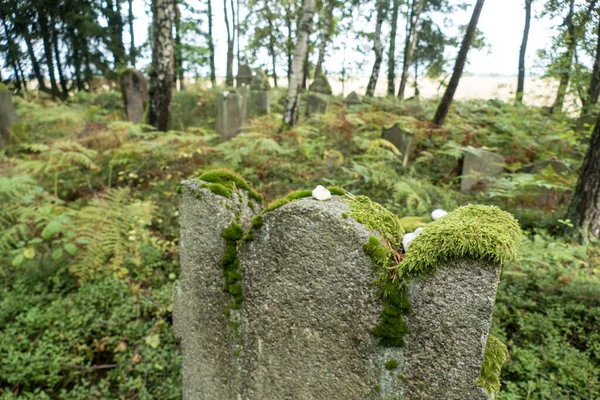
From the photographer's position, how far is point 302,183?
5324 mm

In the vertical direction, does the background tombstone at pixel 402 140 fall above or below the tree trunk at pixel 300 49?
below

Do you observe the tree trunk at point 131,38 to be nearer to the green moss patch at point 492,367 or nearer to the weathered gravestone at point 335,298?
the weathered gravestone at point 335,298

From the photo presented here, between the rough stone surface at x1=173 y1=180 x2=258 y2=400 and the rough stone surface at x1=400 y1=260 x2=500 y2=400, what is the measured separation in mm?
919

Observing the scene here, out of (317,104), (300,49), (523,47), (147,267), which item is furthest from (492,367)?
(523,47)

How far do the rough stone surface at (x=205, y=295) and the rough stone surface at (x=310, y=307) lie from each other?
171 mm

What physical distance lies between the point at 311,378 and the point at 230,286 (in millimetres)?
608

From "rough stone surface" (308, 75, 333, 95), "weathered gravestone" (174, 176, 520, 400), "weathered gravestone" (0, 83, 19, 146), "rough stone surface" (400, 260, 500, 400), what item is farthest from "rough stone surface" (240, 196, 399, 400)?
"rough stone surface" (308, 75, 333, 95)

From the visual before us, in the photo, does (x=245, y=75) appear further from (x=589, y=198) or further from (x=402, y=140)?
(x=589, y=198)

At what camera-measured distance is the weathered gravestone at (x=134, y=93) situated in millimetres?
8164

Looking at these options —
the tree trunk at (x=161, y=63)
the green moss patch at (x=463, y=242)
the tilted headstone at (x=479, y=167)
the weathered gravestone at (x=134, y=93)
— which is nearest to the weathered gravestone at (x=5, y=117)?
the weathered gravestone at (x=134, y=93)

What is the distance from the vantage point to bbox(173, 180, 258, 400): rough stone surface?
5.43ft

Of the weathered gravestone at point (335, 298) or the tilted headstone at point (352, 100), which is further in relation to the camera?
the tilted headstone at point (352, 100)

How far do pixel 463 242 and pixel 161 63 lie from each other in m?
7.55

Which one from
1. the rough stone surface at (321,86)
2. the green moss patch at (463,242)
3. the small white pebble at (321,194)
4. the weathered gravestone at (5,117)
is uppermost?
the rough stone surface at (321,86)
